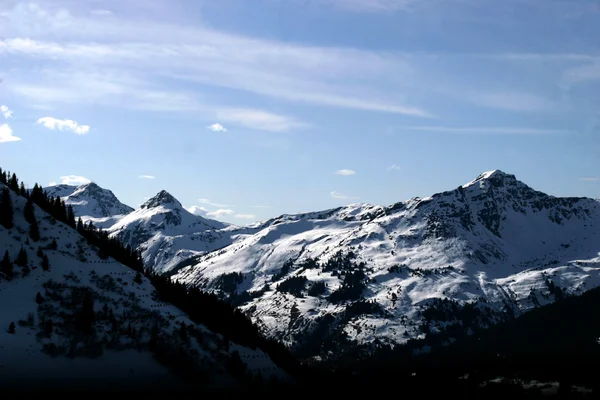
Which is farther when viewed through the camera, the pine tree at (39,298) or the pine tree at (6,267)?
the pine tree at (6,267)

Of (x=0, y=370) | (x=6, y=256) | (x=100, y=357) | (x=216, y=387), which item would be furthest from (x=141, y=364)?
(x=6, y=256)

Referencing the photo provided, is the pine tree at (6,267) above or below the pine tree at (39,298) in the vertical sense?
above

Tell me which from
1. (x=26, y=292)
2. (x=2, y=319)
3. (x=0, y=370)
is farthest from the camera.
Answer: (x=26, y=292)

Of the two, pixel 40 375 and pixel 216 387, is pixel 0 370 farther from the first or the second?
pixel 216 387

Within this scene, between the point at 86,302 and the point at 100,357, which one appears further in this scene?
the point at 86,302

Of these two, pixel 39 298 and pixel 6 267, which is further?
pixel 6 267

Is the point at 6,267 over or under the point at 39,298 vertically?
over

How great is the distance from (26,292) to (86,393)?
4452 cm

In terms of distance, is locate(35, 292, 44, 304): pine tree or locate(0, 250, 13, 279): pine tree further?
locate(0, 250, 13, 279): pine tree

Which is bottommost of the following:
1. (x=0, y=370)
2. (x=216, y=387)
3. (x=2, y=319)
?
(x=216, y=387)

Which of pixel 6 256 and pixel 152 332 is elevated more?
pixel 6 256

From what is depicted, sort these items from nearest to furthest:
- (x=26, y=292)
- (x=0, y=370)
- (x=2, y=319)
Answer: (x=0, y=370)
(x=2, y=319)
(x=26, y=292)

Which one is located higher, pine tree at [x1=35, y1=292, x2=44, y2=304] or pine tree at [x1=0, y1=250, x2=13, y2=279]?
pine tree at [x1=0, y1=250, x2=13, y2=279]

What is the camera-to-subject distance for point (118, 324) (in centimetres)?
19800
